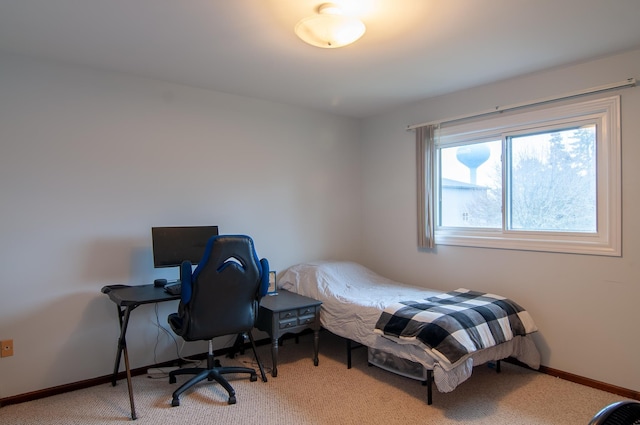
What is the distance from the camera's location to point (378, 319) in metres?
2.92

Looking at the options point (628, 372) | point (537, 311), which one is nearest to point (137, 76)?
point (537, 311)

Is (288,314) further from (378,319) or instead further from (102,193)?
(102,193)

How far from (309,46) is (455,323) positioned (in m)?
2.07

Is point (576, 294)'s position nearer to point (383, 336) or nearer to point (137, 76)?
point (383, 336)

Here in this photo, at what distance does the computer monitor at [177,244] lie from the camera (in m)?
3.03

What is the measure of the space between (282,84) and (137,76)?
46.5 inches

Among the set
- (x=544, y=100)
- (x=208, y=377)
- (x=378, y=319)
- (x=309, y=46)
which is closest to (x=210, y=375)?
(x=208, y=377)

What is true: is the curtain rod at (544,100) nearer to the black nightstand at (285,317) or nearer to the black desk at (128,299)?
the black nightstand at (285,317)

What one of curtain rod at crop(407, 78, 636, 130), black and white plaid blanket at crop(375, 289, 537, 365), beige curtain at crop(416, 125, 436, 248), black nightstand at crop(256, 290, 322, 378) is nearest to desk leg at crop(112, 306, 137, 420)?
black nightstand at crop(256, 290, 322, 378)

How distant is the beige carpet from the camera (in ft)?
8.04

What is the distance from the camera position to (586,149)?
3010 millimetres

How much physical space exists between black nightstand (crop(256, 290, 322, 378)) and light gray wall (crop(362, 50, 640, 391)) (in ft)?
4.24

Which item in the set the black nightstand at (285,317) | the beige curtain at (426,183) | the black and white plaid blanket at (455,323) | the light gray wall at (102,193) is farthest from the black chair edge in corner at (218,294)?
the beige curtain at (426,183)

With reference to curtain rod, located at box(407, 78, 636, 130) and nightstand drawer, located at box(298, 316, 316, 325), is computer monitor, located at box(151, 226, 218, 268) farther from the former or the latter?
curtain rod, located at box(407, 78, 636, 130)
